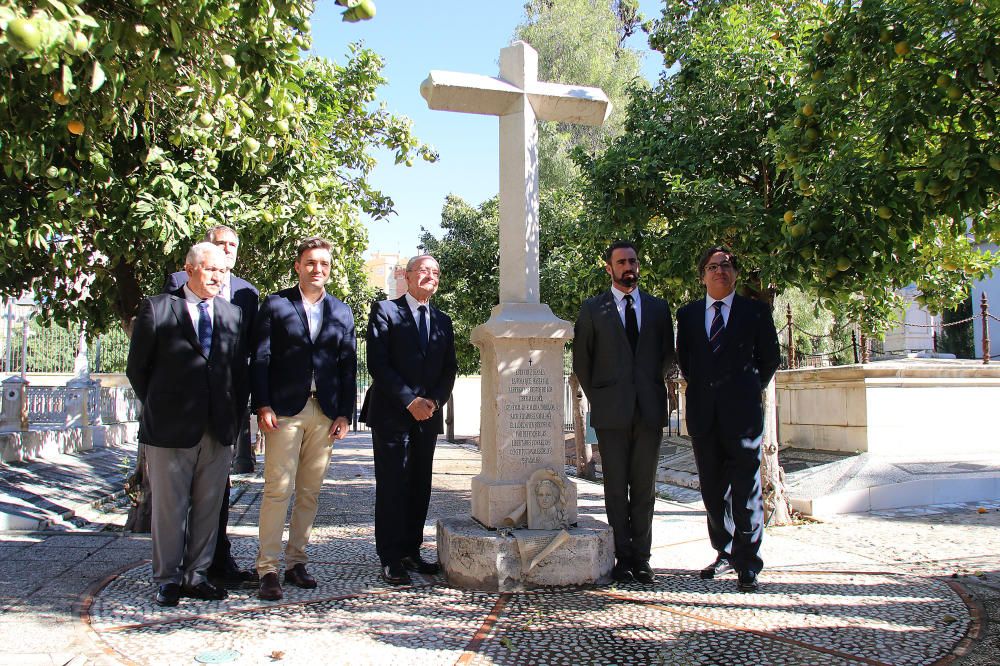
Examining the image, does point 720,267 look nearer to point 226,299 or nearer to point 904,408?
point 226,299

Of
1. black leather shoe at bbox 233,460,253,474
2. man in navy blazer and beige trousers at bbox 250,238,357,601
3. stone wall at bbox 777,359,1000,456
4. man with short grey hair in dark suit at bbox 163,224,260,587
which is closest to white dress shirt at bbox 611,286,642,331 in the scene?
man in navy blazer and beige trousers at bbox 250,238,357,601

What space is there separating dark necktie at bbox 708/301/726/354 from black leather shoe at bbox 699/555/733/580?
4.60 feet

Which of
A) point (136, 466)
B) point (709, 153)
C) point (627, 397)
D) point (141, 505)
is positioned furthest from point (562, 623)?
point (136, 466)

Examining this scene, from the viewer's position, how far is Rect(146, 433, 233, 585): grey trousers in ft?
14.2

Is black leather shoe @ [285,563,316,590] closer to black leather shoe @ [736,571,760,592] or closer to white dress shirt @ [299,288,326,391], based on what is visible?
white dress shirt @ [299,288,326,391]

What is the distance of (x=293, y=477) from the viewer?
4.63m

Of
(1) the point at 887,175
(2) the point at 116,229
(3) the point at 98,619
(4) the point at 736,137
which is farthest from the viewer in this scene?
(4) the point at 736,137

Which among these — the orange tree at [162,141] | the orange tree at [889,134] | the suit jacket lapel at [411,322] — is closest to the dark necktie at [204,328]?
the orange tree at [162,141]

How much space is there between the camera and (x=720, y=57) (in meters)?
7.24

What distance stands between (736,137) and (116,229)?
5656mm

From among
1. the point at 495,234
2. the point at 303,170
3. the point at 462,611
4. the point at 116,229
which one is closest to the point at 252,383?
the point at 462,611

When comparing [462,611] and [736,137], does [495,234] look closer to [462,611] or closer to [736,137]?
[736,137]

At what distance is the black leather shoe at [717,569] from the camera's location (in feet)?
16.2

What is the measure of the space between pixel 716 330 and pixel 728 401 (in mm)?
480
